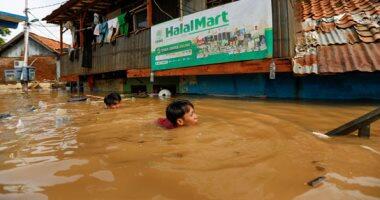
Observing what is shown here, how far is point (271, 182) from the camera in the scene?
7.69 ft

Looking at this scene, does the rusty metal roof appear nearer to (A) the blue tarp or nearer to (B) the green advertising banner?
(B) the green advertising banner

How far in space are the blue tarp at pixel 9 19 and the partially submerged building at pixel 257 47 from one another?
182 inches

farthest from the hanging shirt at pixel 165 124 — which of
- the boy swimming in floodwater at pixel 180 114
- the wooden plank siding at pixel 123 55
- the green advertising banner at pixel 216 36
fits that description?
the wooden plank siding at pixel 123 55

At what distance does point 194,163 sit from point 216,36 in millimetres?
6948

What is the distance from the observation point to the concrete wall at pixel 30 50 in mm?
34281

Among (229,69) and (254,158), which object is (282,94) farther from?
(254,158)

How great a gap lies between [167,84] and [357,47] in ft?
25.3

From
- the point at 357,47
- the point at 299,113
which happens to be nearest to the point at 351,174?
the point at 299,113

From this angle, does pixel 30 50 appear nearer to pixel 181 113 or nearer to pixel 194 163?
pixel 181 113

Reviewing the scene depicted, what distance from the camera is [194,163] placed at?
9.46ft

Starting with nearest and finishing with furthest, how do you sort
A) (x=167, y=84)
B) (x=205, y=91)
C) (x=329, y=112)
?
(x=329, y=112) → (x=205, y=91) → (x=167, y=84)

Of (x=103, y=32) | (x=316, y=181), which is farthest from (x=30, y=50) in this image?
(x=316, y=181)

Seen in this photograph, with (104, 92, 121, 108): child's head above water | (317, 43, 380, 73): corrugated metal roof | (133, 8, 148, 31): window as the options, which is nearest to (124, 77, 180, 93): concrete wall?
(133, 8, 148, 31): window

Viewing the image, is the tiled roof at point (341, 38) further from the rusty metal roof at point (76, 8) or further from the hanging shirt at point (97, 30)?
the rusty metal roof at point (76, 8)
